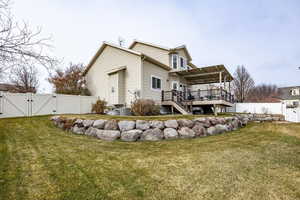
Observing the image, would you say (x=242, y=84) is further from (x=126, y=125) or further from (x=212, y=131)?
(x=126, y=125)

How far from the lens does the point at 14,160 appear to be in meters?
3.96

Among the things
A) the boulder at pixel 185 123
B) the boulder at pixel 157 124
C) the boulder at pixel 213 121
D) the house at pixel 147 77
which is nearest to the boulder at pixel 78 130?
the boulder at pixel 157 124

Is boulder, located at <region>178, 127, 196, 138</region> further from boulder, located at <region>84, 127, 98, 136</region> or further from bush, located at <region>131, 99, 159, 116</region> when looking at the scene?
boulder, located at <region>84, 127, 98, 136</region>

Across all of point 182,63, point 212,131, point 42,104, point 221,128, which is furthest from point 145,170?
point 182,63

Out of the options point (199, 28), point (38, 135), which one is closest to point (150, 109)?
point (38, 135)

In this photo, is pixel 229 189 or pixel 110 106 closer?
pixel 229 189

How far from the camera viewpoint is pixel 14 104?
10477mm

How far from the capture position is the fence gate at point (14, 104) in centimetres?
1012

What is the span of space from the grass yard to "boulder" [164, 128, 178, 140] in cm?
96

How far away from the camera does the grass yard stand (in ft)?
9.11

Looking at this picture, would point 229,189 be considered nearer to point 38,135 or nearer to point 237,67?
point 38,135

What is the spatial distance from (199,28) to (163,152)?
15.5 m

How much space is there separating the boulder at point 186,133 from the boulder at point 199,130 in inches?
7.5

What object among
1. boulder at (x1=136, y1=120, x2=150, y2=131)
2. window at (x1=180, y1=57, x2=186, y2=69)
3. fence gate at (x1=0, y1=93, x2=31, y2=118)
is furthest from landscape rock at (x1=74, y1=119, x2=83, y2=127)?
window at (x1=180, y1=57, x2=186, y2=69)
